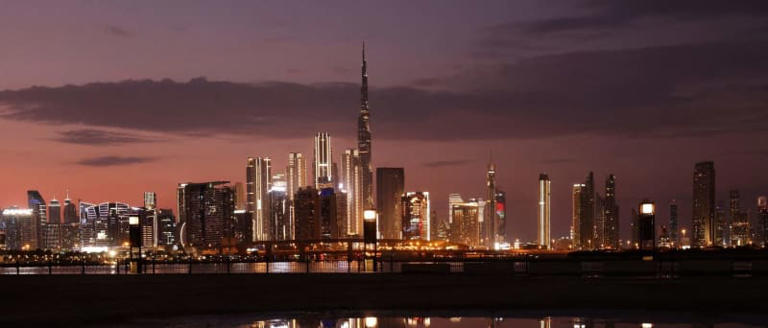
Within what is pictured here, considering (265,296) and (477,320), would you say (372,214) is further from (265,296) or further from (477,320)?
(477,320)

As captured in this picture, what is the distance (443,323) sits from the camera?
2162 cm

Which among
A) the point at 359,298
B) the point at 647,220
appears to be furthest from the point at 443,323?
the point at 647,220

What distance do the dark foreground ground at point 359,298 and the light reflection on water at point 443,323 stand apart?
226 centimetres

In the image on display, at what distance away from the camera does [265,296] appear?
2989cm

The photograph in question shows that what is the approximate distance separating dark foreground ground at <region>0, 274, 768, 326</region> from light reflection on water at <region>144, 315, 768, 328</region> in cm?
226

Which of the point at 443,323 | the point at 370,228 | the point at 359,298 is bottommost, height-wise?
the point at 359,298

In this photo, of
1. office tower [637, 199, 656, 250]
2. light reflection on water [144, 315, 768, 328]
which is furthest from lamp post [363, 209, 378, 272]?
light reflection on water [144, 315, 768, 328]

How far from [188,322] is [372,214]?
35383 millimetres

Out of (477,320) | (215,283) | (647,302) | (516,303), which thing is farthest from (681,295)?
(215,283)

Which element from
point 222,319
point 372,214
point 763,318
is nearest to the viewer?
point 763,318

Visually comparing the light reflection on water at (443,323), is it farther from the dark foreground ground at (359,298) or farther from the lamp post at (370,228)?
the lamp post at (370,228)

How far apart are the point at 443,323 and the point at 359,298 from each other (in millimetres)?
6969

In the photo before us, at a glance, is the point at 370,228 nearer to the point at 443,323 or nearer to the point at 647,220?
the point at 647,220

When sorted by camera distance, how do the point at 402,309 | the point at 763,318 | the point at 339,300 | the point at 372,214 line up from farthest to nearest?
the point at 372,214 → the point at 339,300 → the point at 402,309 → the point at 763,318
